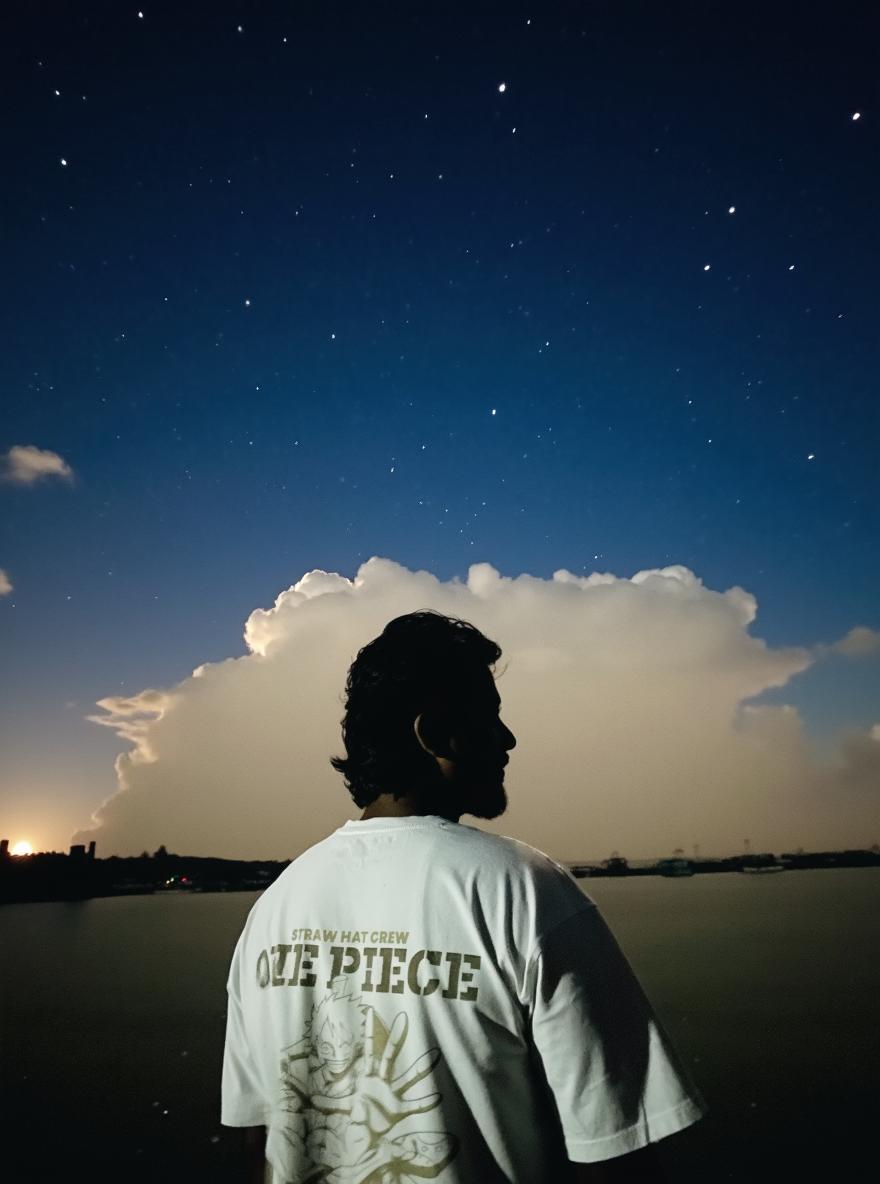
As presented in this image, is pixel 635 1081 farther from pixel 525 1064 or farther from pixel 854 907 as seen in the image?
pixel 854 907

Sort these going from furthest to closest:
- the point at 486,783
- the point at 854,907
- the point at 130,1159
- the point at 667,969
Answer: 1. the point at 854,907
2. the point at 667,969
3. the point at 130,1159
4. the point at 486,783

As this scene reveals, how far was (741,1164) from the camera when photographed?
15.0 meters

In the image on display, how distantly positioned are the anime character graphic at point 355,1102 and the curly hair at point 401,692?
1.20 ft

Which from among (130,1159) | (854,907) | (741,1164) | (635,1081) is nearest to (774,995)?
(741,1164)

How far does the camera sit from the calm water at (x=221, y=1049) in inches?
628

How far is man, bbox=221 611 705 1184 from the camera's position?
1.05 metres

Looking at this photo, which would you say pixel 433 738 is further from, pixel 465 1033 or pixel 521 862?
pixel 465 1033

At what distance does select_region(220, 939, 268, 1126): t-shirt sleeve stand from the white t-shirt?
152 millimetres

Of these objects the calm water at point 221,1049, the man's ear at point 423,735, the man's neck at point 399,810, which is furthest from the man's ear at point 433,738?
the calm water at point 221,1049

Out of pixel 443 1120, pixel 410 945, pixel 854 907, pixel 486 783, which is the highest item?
pixel 486 783

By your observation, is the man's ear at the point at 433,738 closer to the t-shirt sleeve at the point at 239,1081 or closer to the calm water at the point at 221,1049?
the t-shirt sleeve at the point at 239,1081

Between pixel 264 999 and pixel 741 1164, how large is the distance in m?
19.2

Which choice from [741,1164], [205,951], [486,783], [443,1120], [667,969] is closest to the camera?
[443,1120]

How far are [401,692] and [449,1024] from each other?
600 millimetres
